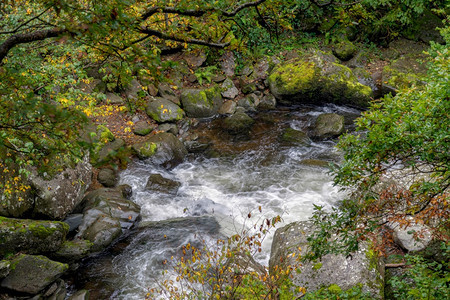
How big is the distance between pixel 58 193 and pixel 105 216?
4.17 feet

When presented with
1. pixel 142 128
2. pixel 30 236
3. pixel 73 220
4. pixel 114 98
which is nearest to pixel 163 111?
pixel 142 128

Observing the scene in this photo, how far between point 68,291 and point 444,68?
7.22 m

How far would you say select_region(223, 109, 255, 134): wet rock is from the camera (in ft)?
43.2

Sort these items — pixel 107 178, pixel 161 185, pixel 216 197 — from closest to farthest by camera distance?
pixel 216 197, pixel 107 178, pixel 161 185

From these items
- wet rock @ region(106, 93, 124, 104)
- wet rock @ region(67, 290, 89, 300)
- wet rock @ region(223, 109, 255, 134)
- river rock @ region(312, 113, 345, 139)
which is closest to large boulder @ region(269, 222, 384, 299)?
wet rock @ region(67, 290, 89, 300)

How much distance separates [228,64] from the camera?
53.9 ft

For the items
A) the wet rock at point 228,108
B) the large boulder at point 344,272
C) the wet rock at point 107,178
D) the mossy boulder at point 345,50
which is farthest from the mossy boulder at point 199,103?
the large boulder at point 344,272

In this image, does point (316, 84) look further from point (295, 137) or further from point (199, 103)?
point (199, 103)

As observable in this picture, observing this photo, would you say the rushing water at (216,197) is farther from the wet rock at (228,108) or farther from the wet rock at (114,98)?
the wet rock at (114,98)

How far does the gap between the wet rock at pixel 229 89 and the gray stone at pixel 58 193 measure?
8.22 meters

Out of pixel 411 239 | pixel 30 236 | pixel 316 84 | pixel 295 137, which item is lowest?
pixel 295 137

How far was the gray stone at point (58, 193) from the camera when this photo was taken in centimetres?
744

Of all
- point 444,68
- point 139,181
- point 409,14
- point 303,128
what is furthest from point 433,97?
point 409,14

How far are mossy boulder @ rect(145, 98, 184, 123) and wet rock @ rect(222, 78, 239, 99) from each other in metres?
2.69
